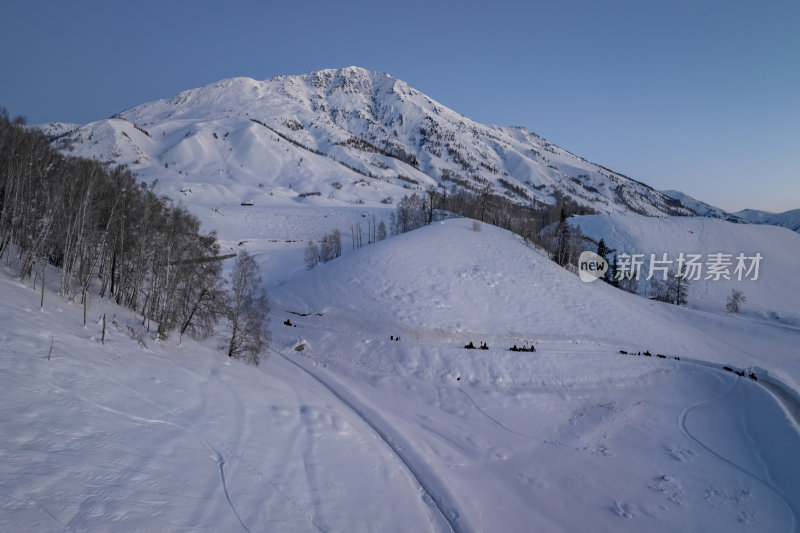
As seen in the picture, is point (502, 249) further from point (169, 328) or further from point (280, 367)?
point (169, 328)

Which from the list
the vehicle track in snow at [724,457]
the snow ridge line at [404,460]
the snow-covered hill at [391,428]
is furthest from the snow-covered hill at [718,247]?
the snow ridge line at [404,460]

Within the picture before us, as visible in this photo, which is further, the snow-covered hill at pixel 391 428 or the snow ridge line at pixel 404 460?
the snow ridge line at pixel 404 460

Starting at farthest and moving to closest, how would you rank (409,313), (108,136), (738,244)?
(108,136), (738,244), (409,313)

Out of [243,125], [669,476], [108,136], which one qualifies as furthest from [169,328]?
[243,125]

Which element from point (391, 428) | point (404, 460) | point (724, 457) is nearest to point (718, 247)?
point (724, 457)

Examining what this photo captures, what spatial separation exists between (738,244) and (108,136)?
212 m

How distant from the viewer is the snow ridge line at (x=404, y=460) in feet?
39.9

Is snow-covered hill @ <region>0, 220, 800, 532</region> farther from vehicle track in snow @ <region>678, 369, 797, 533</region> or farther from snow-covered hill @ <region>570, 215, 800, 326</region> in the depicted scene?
snow-covered hill @ <region>570, 215, 800, 326</region>

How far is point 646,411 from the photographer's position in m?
21.8

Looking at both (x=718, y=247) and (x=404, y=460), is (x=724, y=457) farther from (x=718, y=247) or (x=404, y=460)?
(x=718, y=247)

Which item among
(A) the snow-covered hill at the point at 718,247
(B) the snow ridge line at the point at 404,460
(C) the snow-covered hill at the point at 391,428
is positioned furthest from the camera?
(A) the snow-covered hill at the point at 718,247

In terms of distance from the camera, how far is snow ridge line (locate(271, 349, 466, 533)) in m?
12.2

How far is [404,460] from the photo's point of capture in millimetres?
15258

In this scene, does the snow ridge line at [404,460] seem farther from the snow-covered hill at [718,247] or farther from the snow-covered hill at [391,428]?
the snow-covered hill at [718,247]
